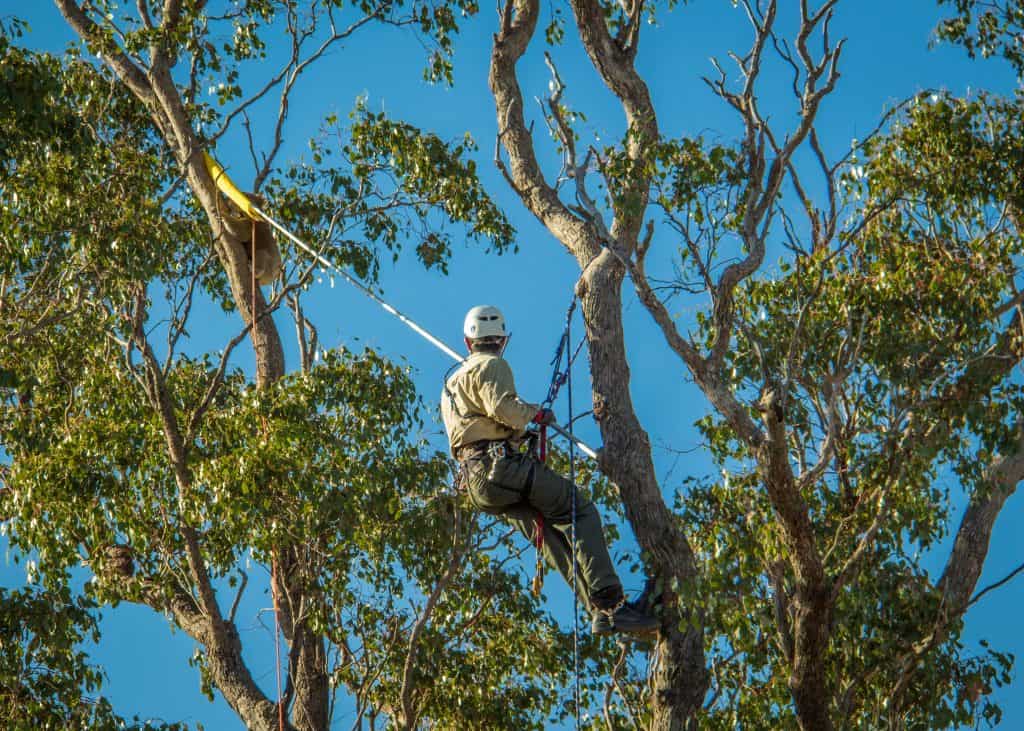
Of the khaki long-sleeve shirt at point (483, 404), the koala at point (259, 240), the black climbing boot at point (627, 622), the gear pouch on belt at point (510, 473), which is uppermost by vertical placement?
the koala at point (259, 240)

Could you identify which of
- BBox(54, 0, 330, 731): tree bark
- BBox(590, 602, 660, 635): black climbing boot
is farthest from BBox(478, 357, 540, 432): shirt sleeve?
BBox(54, 0, 330, 731): tree bark

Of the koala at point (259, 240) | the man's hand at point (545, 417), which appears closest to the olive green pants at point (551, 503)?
the man's hand at point (545, 417)

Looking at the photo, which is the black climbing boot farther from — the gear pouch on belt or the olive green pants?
the gear pouch on belt

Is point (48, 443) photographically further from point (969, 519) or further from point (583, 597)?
point (969, 519)

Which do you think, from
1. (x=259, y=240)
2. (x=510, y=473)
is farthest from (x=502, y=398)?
(x=259, y=240)

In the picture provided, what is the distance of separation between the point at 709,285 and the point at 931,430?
1450mm

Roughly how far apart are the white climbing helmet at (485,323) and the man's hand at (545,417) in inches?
19.3

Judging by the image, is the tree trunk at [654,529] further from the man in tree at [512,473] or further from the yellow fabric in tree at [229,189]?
the yellow fabric in tree at [229,189]

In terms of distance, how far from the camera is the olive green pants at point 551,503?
6.75m

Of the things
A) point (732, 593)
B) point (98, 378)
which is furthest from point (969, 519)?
point (98, 378)

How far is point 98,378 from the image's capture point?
997 cm

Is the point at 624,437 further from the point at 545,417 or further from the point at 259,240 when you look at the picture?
the point at 259,240

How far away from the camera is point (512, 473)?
6.81m

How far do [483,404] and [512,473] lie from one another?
0.34m
